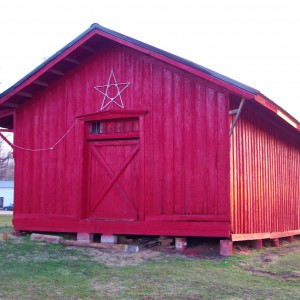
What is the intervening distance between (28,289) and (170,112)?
19.0 feet

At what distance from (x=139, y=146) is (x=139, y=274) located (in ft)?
13.8

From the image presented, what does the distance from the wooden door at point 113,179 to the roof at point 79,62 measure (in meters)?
2.27

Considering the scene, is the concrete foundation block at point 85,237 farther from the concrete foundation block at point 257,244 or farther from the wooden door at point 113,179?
the concrete foundation block at point 257,244

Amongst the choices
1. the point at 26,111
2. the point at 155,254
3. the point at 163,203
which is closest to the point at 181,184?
the point at 163,203

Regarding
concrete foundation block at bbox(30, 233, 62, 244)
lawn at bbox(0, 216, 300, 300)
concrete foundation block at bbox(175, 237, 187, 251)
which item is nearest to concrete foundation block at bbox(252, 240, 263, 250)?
lawn at bbox(0, 216, 300, 300)

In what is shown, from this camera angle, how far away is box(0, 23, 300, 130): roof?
10742mm

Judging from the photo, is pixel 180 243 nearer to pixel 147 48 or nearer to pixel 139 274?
→ pixel 139 274

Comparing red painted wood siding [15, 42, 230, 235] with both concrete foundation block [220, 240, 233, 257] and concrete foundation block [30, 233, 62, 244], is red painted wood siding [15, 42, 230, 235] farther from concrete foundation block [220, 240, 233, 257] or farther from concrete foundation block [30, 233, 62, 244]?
concrete foundation block [30, 233, 62, 244]

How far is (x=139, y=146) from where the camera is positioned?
12.3 m

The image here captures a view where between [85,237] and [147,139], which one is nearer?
[147,139]

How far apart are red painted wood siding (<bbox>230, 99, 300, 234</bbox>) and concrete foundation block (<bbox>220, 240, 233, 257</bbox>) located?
1.30ft

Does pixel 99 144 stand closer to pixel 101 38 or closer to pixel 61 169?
pixel 61 169

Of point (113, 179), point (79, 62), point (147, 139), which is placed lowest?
point (113, 179)

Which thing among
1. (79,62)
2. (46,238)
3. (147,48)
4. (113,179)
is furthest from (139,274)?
(79,62)
